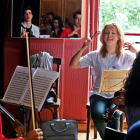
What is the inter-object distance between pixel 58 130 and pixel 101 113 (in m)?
0.38

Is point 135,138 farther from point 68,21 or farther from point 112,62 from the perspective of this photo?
point 68,21

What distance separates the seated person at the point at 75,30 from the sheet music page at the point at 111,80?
95 cm

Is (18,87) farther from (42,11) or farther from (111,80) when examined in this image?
(42,11)

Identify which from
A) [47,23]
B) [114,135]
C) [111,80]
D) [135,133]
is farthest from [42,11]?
[135,133]

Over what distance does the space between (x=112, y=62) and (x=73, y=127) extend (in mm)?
669

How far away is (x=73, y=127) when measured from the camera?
2.56 metres

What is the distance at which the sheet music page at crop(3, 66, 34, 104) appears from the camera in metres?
2.17

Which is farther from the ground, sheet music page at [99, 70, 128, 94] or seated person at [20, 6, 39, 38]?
seated person at [20, 6, 39, 38]

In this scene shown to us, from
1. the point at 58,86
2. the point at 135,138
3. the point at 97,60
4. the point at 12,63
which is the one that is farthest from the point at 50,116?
the point at 135,138

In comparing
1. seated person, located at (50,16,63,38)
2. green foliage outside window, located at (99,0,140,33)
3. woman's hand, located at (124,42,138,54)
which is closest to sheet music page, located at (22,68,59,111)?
woman's hand, located at (124,42,138,54)

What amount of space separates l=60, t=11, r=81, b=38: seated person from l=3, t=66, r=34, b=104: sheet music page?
1153 millimetres

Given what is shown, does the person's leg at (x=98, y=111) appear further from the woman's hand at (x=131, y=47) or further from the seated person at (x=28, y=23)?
the seated person at (x=28, y=23)

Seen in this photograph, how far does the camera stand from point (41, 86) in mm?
2113

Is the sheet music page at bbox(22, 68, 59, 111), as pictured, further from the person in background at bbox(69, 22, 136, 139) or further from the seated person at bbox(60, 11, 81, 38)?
the seated person at bbox(60, 11, 81, 38)
